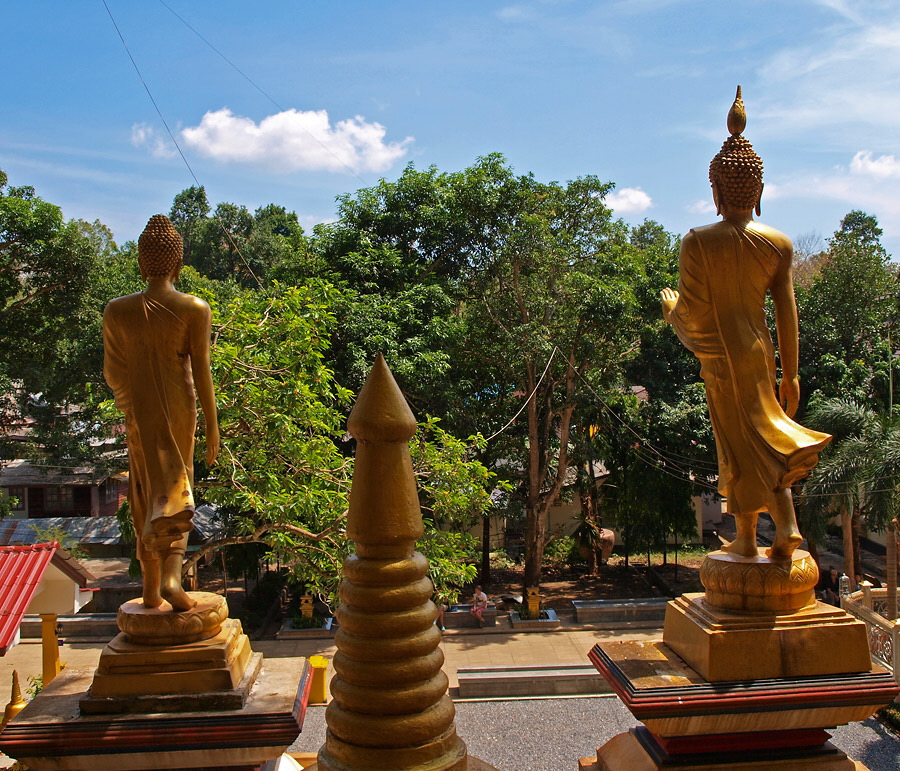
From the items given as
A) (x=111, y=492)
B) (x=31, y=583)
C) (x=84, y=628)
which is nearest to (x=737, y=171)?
(x=31, y=583)

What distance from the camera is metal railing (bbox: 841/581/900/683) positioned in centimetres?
1066

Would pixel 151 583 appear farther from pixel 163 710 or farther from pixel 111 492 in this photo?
pixel 111 492

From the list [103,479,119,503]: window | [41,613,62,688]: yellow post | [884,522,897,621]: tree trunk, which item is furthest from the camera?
[103,479,119,503]: window

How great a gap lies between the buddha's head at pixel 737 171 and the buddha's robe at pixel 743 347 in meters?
0.17

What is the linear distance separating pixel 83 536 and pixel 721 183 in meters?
24.6

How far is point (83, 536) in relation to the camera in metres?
24.5

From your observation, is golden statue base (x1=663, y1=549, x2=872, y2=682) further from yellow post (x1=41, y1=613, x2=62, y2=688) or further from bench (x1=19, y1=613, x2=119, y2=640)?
bench (x1=19, y1=613, x2=119, y2=640)

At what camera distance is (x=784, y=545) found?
14.2 ft

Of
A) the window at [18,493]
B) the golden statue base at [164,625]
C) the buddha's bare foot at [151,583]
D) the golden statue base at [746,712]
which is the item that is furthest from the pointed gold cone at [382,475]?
the window at [18,493]

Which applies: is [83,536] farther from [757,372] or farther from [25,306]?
[757,372]

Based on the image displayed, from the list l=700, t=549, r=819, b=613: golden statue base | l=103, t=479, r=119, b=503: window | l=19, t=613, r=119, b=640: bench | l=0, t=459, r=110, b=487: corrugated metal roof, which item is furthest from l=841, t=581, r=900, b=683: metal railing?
l=103, t=479, r=119, b=503: window

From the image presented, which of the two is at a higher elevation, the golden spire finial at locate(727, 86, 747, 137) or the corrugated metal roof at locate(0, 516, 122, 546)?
the golden spire finial at locate(727, 86, 747, 137)

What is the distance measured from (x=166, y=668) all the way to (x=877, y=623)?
34.7ft

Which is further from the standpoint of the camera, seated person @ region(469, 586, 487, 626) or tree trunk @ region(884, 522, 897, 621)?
seated person @ region(469, 586, 487, 626)
